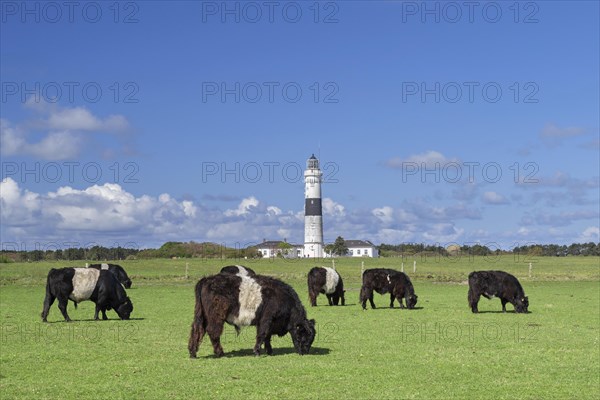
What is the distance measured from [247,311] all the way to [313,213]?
115 m

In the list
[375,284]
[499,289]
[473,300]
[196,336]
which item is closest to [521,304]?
[499,289]

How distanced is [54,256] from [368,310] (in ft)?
300

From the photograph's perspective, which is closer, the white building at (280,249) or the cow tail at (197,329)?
the cow tail at (197,329)

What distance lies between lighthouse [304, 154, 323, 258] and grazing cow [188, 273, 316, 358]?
114066mm

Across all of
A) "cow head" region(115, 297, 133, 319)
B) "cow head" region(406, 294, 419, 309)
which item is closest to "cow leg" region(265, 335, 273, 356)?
"cow head" region(115, 297, 133, 319)

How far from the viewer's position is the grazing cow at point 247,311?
16359 millimetres

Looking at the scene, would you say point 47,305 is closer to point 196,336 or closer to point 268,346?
point 196,336

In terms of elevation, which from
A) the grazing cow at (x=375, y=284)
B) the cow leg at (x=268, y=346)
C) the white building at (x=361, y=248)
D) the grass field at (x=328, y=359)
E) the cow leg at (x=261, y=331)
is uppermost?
the white building at (x=361, y=248)

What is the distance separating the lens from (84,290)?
25375mm

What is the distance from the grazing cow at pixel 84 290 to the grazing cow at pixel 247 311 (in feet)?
32.8

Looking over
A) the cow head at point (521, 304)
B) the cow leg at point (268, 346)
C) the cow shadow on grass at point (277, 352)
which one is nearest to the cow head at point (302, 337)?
the cow shadow on grass at point (277, 352)

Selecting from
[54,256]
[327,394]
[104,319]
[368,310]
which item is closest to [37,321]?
[104,319]

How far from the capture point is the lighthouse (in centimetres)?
13138

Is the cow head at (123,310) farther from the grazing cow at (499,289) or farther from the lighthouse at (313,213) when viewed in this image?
the lighthouse at (313,213)
